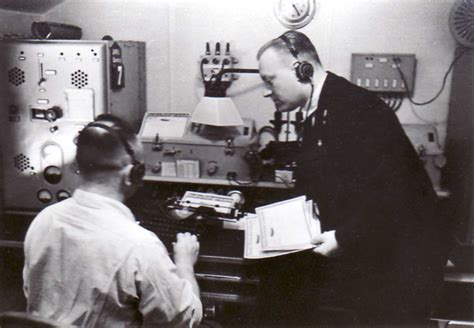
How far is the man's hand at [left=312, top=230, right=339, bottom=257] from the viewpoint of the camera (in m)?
1.52

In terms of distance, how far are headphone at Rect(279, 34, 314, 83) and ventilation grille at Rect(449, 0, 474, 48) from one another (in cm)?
100

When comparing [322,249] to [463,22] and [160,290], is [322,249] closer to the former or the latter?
[160,290]

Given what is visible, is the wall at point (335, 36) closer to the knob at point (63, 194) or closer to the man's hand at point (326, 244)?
the knob at point (63, 194)

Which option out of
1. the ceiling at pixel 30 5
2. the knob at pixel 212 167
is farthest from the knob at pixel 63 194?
the ceiling at pixel 30 5

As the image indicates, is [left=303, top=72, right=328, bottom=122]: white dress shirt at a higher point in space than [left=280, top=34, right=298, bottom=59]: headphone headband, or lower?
lower

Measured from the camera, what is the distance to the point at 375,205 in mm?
1506

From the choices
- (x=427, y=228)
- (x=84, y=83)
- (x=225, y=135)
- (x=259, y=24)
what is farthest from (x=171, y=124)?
A: (x=427, y=228)

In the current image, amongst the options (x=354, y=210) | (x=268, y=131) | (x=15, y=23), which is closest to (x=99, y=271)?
(x=354, y=210)

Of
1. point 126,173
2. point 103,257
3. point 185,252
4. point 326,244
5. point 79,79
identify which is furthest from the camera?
point 79,79

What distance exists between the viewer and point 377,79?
2.37 metres

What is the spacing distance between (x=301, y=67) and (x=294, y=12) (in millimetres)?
875

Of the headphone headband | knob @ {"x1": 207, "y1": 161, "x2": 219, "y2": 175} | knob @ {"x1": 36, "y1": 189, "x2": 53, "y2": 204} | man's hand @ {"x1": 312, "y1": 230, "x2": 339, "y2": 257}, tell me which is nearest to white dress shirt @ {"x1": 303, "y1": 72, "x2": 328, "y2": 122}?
the headphone headband

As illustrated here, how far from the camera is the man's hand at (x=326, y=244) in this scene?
152cm

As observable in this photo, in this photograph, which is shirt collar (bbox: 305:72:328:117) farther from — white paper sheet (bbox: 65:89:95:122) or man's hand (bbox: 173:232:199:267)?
white paper sheet (bbox: 65:89:95:122)
